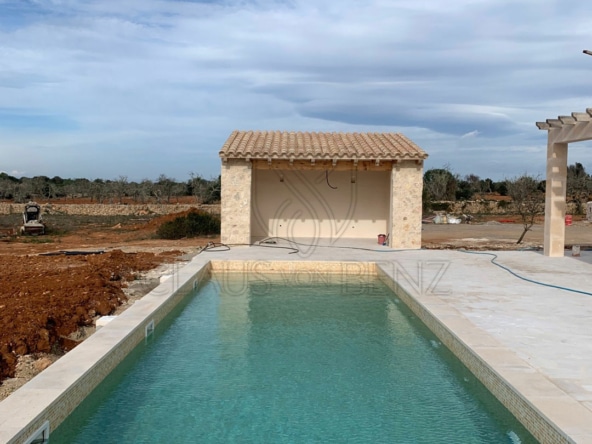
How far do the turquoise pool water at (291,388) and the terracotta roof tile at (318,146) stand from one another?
7.14m

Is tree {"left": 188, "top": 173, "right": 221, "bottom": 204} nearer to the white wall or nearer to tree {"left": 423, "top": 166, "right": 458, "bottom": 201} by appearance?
tree {"left": 423, "top": 166, "right": 458, "bottom": 201}

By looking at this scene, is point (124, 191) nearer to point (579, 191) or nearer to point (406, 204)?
point (579, 191)

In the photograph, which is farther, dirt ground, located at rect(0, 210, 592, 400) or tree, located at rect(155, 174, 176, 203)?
tree, located at rect(155, 174, 176, 203)

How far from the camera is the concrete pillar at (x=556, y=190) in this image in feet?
42.8

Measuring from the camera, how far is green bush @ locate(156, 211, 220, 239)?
20000 millimetres

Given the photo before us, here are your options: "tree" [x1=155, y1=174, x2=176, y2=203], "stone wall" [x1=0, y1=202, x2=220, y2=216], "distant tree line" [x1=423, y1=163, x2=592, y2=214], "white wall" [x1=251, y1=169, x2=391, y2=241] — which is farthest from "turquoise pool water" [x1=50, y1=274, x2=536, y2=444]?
"tree" [x1=155, y1=174, x2=176, y2=203]

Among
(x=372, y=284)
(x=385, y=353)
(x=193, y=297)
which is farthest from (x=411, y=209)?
(x=385, y=353)

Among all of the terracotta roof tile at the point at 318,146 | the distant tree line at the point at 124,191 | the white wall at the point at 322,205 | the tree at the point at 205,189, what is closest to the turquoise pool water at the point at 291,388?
the terracotta roof tile at the point at 318,146

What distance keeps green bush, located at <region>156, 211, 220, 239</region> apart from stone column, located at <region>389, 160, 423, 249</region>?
8153mm

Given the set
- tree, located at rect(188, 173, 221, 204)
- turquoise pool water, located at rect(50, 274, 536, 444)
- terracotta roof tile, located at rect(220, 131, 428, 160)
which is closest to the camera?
turquoise pool water, located at rect(50, 274, 536, 444)

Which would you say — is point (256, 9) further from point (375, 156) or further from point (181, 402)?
point (181, 402)

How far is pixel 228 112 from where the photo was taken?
76.9ft

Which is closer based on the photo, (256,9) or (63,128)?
(256,9)

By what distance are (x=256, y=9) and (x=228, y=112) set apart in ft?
32.8
